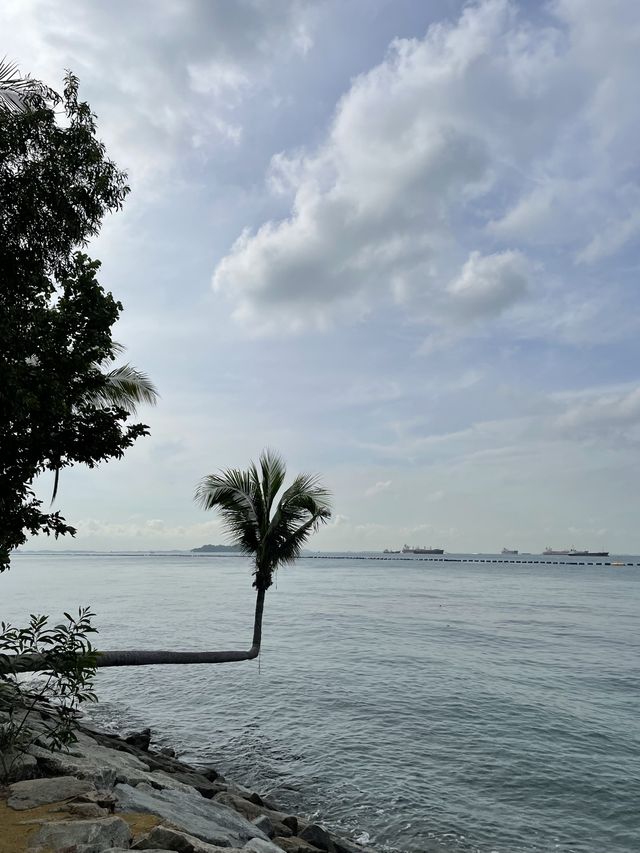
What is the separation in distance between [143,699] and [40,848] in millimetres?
18925

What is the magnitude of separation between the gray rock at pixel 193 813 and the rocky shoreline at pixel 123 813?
0.02 m

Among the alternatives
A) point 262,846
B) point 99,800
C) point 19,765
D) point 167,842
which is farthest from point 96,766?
point 167,842

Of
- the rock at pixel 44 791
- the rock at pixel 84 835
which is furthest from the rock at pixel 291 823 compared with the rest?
the rock at pixel 84 835

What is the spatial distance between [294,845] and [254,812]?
1632mm

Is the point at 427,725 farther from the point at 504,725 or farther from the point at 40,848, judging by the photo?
the point at 40,848

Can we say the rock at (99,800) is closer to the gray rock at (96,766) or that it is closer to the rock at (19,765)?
the gray rock at (96,766)

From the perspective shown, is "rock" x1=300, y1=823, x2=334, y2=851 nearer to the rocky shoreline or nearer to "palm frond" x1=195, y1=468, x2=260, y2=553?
the rocky shoreline

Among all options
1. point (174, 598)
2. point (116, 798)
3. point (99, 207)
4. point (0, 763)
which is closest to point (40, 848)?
point (116, 798)

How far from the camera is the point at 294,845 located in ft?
30.5

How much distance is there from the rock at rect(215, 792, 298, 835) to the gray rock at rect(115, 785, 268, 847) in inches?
44.9

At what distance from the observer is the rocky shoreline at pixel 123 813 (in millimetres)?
5719

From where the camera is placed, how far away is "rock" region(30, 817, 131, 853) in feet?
17.9

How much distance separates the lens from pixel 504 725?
18766 millimetres

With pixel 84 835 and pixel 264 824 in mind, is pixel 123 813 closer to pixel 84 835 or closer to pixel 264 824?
pixel 84 835
